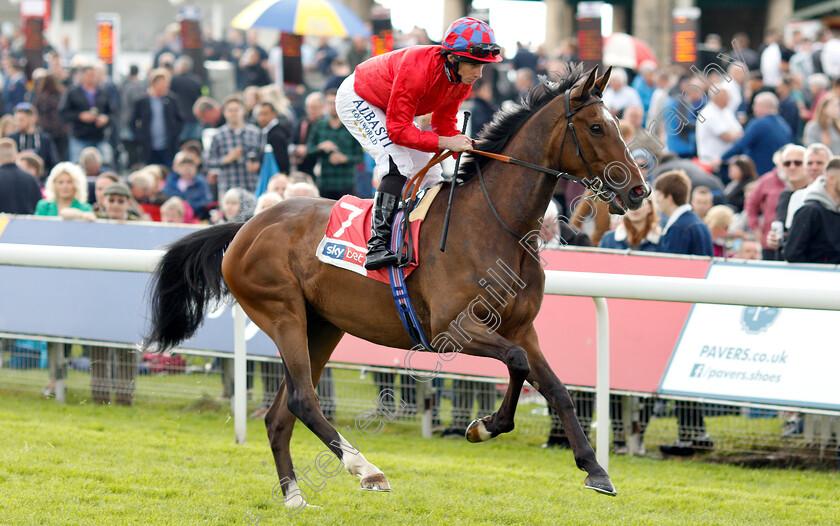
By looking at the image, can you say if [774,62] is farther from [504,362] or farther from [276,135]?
[504,362]

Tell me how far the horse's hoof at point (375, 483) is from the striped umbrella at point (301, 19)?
8.68 metres

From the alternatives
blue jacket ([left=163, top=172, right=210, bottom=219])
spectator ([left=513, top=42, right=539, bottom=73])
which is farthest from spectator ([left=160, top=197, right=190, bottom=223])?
spectator ([left=513, top=42, right=539, bottom=73])

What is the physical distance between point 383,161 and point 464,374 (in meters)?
2.17

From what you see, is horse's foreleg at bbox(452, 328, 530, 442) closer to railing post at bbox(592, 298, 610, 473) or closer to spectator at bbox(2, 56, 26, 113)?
railing post at bbox(592, 298, 610, 473)

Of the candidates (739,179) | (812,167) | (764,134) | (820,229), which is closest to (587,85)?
(820,229)

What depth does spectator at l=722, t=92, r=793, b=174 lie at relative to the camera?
10.1m

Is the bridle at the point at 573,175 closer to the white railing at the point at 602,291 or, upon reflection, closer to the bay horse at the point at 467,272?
the bay horse at the point at 467,272

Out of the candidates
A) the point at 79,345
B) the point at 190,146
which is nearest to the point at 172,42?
the point at 190,146

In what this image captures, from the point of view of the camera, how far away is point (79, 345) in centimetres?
748

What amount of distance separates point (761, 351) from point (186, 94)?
999 centimetres

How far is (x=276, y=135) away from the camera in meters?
10.0

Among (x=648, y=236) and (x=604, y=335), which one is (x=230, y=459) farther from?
(x=648, y=236)

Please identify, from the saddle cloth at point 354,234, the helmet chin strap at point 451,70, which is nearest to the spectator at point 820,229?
the saddle cloth at point 354,234

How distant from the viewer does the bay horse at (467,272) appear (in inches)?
169
